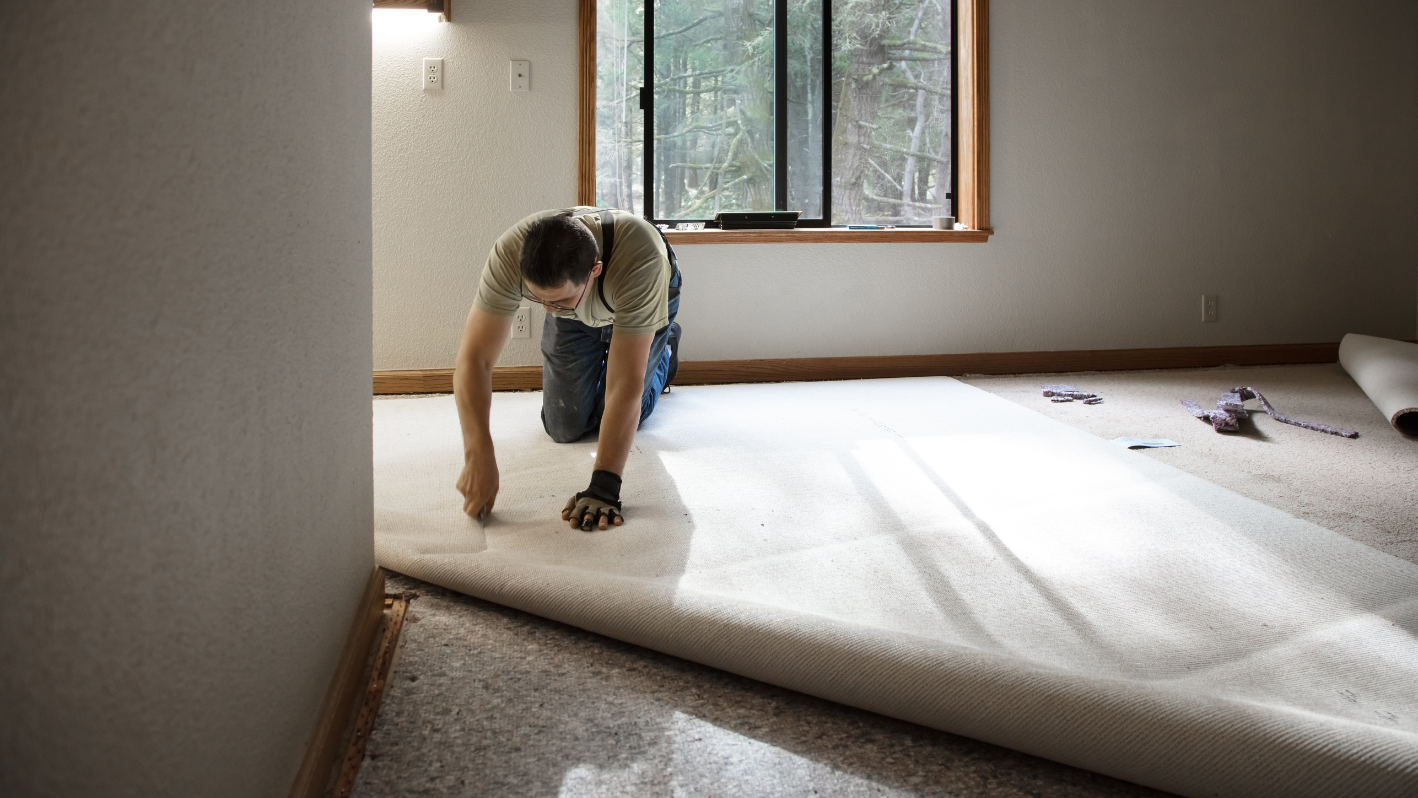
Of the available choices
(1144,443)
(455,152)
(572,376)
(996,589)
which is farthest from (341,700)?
(455,152)

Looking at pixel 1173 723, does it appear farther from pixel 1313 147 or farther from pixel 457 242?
pixel 1313 147

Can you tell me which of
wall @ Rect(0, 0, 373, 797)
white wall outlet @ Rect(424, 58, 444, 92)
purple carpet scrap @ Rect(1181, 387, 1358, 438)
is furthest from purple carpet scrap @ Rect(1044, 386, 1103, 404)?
wall @ Rect(0, 0, 373, 797)

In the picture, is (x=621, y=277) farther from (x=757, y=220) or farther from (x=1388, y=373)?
(x=1388, y=373)

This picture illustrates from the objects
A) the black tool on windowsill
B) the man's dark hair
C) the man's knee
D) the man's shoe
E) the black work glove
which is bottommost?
the black work glove

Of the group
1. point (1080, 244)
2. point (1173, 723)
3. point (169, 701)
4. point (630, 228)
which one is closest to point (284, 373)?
point (169, 701)

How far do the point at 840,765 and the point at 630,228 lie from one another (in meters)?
1.18

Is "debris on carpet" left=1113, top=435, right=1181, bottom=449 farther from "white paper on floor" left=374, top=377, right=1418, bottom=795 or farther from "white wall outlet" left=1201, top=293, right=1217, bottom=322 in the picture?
"white wall outlet" left=1201, top=293, right=1217, bottom=322

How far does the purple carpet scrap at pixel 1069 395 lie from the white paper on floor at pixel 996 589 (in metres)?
0.78

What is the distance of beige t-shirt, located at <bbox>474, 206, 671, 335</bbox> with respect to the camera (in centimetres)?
171

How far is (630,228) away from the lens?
1837 mm

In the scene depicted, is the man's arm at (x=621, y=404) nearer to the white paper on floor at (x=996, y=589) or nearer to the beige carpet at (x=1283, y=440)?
the white paper on floor at (x=996, y=589)

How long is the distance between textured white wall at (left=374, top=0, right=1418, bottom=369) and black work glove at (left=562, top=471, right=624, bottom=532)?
5.86 ft

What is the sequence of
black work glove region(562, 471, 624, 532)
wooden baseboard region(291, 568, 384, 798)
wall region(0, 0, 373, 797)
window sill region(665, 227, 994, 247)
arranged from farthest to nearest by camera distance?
window sill region(665, 227, 994, 247) → black work glove region(562, 471, 624, 532) → wooden baseboard region(291, 568, 384, 798) → wall region(0, 0, 373, 797)

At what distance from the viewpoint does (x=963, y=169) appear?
3.68 m
